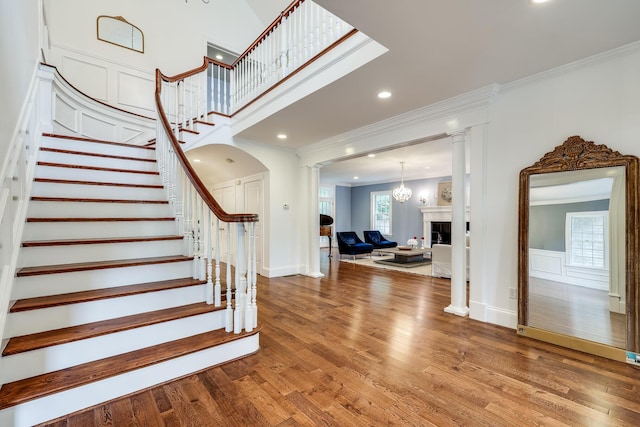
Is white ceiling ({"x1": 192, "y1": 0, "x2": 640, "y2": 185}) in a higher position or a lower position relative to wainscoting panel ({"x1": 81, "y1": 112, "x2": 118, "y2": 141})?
lower

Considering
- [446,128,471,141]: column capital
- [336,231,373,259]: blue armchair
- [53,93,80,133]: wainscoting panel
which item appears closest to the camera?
[446,128,471,141]: column capital

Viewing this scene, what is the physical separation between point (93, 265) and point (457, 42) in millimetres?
3362

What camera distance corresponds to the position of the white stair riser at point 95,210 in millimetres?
2566

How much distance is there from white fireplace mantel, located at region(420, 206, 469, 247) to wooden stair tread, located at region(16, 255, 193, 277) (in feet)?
25.0

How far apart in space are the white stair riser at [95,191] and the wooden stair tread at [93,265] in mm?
929

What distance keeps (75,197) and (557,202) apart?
4707 mm

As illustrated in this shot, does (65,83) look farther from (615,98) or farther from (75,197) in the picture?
(615,98)

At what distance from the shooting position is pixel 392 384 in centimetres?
198

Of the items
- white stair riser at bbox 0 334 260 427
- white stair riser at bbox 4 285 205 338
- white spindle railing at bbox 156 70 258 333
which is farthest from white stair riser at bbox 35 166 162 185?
white stair riser at bbox 0 334 260 427

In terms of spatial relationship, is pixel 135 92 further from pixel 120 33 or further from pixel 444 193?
pixel 444 193

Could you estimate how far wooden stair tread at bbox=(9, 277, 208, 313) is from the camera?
6.07ft

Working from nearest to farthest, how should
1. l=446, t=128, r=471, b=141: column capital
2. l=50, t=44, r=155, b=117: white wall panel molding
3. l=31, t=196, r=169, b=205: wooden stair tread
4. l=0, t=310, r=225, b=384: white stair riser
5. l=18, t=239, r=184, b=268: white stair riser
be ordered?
→ l=0, t=310, r=225, b=384: white stair riser → l=18, t=239, r=184, b=268: white stair riser → l=31, t=196, r=169, b=205: wooden stair tread → l=446, t=128, r=471, b=141: column capital → l=50, t=44, r=155, b=117: white wall panel molding

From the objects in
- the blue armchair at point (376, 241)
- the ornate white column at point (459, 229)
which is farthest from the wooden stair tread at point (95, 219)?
the blue armchair at point (376, 241)

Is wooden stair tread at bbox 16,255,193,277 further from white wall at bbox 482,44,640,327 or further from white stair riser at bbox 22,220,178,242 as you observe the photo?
white wall at bbox 482,44,640,327
